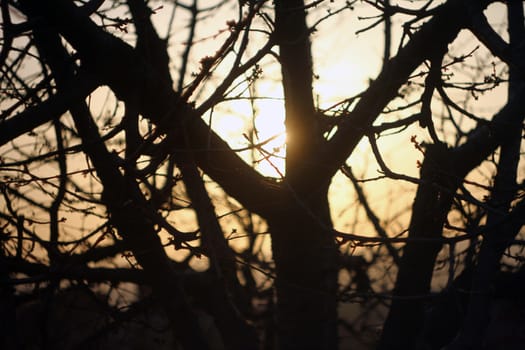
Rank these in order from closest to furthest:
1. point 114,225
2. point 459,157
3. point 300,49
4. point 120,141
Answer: point 114,225, point 300,49, point 459,157, point 120,141

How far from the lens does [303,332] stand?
16.6 feet

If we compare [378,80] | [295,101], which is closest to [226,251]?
[295,101]

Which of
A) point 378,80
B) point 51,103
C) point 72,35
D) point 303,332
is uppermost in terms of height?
point 378,80

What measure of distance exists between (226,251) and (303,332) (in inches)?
63.3

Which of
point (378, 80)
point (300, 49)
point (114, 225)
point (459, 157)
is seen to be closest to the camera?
point (114, 225)

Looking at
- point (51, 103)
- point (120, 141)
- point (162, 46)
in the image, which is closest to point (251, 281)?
point (120, 141)

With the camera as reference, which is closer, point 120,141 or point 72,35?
point 72,35

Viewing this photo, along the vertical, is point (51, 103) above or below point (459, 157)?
below

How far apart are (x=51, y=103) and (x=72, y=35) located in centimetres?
47

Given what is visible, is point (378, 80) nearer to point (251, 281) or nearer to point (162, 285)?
point (162, 285)

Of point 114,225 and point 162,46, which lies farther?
point 162,46

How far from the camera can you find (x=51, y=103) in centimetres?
345

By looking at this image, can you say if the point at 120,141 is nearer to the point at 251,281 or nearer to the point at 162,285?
the point at 162,285

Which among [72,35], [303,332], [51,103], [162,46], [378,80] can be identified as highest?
[162,46]
